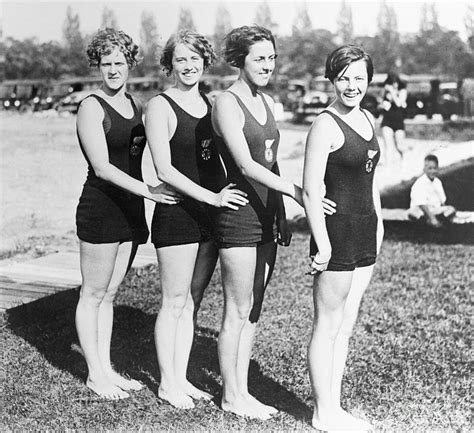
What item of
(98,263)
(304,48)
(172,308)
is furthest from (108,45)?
(304,48)

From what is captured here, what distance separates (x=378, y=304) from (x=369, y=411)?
1929mm

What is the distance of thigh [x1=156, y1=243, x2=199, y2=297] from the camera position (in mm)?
3248

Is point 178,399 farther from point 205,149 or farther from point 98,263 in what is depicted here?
point 205,149

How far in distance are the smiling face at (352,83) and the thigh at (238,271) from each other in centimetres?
74

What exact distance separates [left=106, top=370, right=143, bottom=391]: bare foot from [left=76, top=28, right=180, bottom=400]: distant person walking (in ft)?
0.14

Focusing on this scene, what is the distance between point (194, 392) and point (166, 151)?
124cm

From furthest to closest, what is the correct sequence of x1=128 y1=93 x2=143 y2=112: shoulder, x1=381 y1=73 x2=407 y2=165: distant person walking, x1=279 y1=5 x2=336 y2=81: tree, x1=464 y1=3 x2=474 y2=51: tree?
x1=381 y1=73 x2=407 y2=165: distant person walking → x1=279 y1=5 x2=336 y2=81: tree → x1=464 y1=3 x2=474 y2=51: tree → x1=128 y1=93 x2=143 y2=112: shoulder

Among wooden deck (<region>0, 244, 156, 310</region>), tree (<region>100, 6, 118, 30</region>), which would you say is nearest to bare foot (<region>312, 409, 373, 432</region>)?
wooden deck (<region>0, 244, 156, 310</region>)

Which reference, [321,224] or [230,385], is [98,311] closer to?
[230,385]

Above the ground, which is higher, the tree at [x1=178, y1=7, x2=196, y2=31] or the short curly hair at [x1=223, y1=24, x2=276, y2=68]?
the tree at [x1=178, y1=7, x2=196, y2=31]

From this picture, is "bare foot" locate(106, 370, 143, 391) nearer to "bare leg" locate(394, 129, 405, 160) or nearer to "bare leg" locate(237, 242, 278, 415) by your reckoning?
"bare leg" locate(237, 242, 278, 415)

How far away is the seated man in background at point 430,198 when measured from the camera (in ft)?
24.1

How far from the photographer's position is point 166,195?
10.4ft

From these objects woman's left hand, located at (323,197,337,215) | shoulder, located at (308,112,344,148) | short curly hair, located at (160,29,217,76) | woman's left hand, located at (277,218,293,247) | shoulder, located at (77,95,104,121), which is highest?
short curly hair, located at (160,29,217,76)
